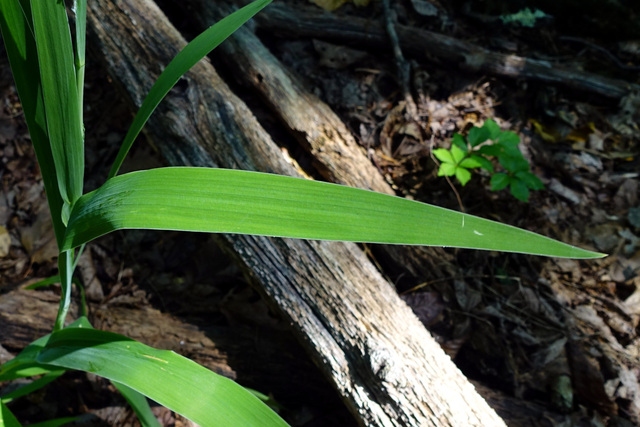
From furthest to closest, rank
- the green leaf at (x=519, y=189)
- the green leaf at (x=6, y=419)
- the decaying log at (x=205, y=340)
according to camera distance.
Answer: the green leaf at (x=519, y=189) < the decaying log at (x=205, y=340) < the green leaf at (x=6, y=419)

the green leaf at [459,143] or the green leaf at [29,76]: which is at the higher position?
the green leaf at [29,76]

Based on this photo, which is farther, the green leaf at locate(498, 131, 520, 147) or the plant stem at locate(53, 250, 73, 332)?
the green leaf at locate(498, 131, 520, 147)

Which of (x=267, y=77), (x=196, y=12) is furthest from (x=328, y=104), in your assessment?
(x=196, y=12)

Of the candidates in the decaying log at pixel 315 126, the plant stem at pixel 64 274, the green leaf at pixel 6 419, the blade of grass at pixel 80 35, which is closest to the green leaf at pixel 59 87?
the blade of grass at pixel 80 35

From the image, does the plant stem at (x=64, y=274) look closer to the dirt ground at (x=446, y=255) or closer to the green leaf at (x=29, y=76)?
the green leaf at (x=29, y=76)

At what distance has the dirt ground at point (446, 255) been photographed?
130 cm

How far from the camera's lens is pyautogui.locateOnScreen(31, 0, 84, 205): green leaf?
23.7 inches

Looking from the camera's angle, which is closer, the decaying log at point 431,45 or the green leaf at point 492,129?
the green leaf at point 492,129

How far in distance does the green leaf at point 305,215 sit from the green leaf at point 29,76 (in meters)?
0.26

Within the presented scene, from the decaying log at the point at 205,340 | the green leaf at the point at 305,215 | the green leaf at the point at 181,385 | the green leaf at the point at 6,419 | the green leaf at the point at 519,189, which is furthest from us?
the green leaf at the point at 519,189

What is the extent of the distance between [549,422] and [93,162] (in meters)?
1.88

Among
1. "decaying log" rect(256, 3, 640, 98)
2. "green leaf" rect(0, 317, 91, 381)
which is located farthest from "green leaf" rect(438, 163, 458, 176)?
"green leaf" rect(0, 317, 91, 381)

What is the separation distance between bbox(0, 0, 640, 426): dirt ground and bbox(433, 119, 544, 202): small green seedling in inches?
6.9

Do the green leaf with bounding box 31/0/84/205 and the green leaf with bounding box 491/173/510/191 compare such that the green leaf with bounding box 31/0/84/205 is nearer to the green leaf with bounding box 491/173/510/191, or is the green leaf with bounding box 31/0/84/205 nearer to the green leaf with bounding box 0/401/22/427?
the green leaf with bounding box 0/401/22/427
